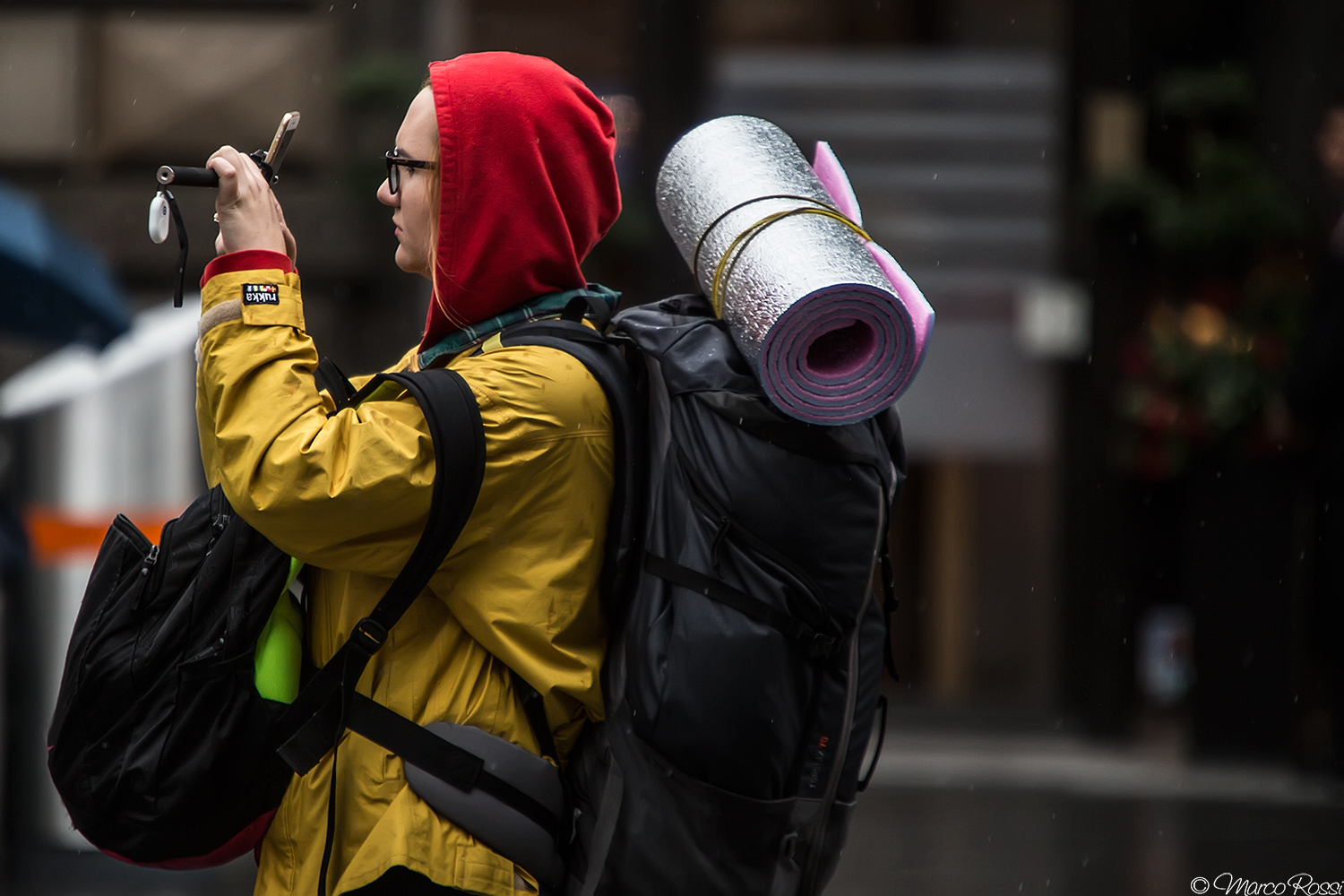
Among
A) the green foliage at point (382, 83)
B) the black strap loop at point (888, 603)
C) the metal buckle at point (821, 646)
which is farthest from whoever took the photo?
the green foliage at point (382, 83)

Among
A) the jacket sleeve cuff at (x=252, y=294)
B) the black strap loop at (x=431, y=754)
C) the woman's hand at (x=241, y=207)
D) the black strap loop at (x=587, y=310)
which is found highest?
the woman's hand at (x=241, y=207)

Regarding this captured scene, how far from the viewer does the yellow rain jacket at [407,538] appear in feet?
5.65

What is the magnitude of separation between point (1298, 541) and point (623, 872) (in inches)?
193

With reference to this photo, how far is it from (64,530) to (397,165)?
112 inches

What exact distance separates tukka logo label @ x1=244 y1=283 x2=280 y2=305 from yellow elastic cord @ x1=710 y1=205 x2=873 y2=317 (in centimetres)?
56

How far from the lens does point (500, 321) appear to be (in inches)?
79.8

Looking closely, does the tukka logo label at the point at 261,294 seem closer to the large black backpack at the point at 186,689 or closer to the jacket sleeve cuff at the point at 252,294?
the jacket sleeve cuff at the point at 252,294

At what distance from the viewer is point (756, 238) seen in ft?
6.15

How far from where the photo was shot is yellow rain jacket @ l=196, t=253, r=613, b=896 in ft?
5.65
